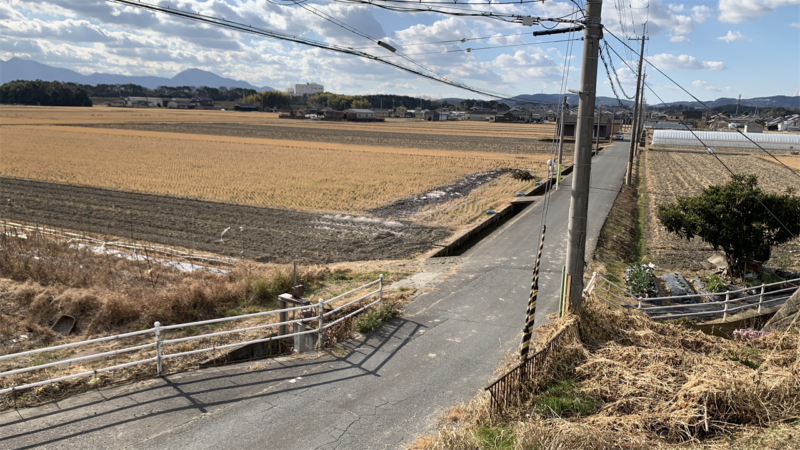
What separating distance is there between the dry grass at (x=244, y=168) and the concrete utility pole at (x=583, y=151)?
18.7 meters

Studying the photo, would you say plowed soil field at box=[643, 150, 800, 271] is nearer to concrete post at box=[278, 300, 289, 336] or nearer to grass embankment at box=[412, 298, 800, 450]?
grass embankment at box=[412, 298, 800, 450]

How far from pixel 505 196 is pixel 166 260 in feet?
72.7

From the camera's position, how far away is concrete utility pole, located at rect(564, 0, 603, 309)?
8773 millimetres

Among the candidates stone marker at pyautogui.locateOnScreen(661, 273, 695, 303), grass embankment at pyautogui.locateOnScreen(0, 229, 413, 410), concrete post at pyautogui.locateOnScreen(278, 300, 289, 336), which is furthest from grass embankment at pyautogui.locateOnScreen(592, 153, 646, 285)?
concrete post at pyautogui.locateOnScreen(278, 300, 289, 336)

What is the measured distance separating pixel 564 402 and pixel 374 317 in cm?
492

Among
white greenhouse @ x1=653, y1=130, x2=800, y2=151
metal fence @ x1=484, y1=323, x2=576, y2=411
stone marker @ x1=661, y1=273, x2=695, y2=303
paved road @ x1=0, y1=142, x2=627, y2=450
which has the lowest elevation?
paved road @ x1=0, y1=142, x2=627, y2=450

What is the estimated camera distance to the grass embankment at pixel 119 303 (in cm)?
865

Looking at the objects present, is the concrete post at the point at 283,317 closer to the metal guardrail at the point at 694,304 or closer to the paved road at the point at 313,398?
the paved road at the point at 313,398

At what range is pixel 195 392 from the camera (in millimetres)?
7699

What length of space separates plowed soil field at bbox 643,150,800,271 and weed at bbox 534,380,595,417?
38.9 feet

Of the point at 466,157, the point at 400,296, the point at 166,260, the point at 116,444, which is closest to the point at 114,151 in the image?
the point at 466,157

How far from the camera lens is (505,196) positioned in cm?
3266

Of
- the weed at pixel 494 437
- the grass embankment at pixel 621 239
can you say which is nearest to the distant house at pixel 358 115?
the grass embankment at pixel 621 239

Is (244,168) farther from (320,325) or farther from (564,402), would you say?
(564,402)
